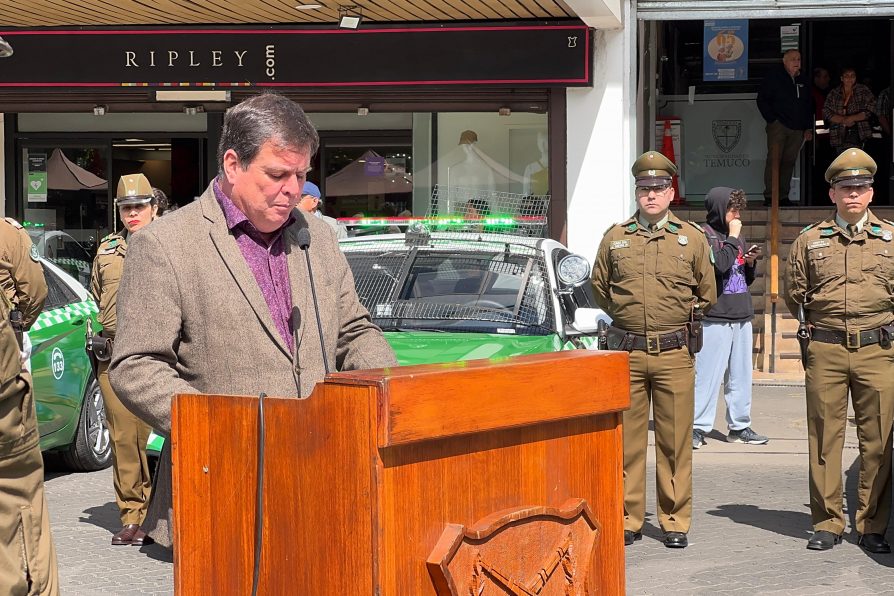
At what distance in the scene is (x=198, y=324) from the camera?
3.03 metres

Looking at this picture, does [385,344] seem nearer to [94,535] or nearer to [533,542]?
[533,542]

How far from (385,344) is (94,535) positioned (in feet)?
14.6

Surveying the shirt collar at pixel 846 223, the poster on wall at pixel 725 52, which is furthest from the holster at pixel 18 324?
the poster on wall at pixel 725 52

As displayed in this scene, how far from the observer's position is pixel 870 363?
681 centimetres

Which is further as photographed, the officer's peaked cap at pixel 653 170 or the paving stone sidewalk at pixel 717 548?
the officer's peaked cap at pixel 653 170

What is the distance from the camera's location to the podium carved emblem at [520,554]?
245 centimetres

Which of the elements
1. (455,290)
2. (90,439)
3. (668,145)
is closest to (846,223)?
(455,290)

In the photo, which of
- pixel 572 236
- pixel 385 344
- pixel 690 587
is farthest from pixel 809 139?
pixel 385 344

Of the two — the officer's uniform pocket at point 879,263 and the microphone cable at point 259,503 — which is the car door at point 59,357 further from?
the microphone cable at point 259,503

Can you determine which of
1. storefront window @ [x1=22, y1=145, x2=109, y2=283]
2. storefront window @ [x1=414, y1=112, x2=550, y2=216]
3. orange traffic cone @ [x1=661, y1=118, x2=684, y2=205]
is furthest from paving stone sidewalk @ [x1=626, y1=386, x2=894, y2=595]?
storefront window @ [x1=22, y1=145, x2=109, y2=283]

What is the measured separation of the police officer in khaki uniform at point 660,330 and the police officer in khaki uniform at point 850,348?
64 centimetres

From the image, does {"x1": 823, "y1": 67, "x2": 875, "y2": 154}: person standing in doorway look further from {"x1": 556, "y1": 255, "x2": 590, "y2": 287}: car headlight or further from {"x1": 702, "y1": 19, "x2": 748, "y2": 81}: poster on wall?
{"x1": 556, "y1": 255, "x2": 590, "y2": 287}: car headlight

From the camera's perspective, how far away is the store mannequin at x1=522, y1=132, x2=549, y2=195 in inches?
520

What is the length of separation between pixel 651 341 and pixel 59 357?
4.05m
